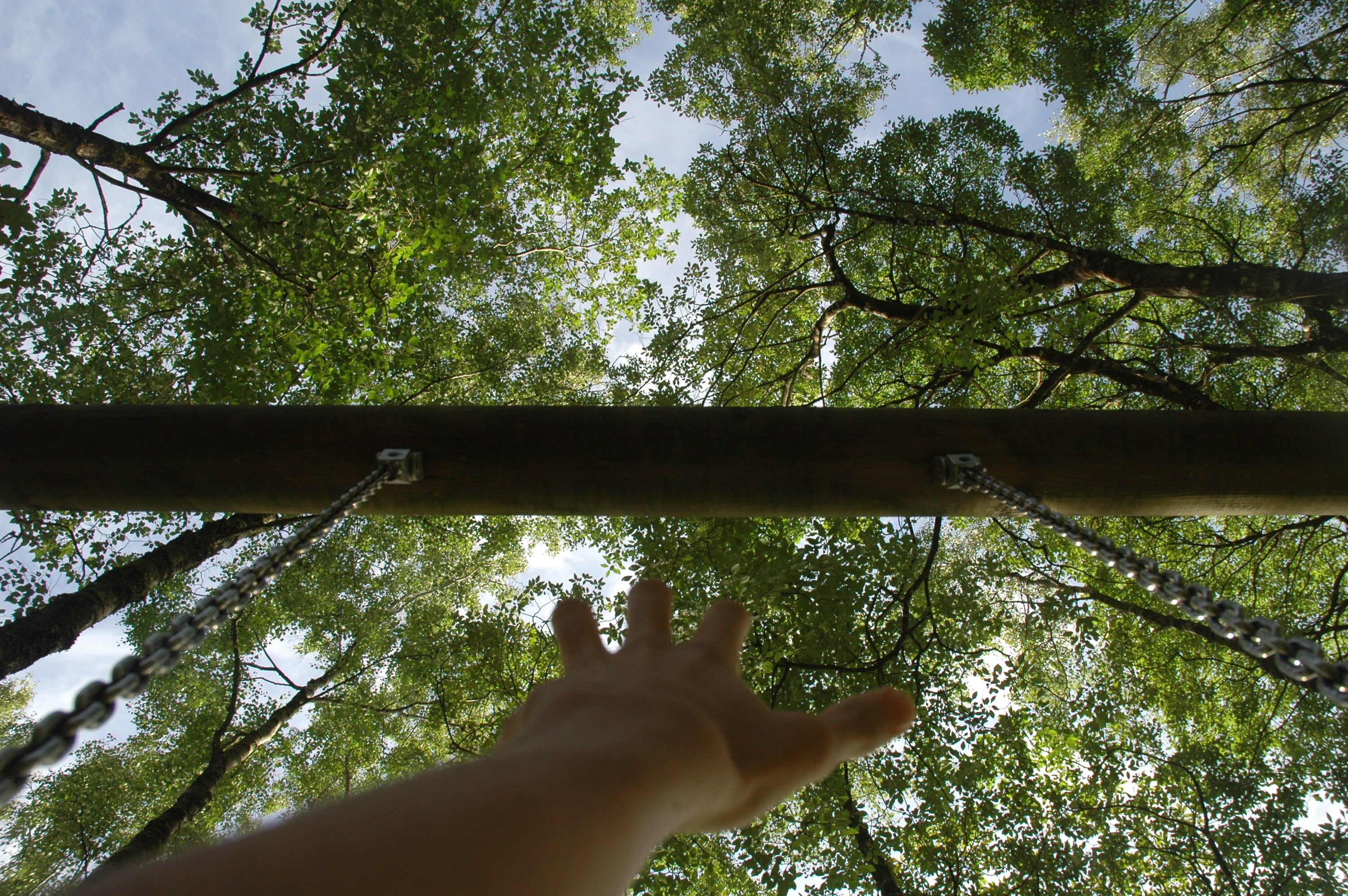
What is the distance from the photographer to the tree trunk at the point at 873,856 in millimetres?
5410

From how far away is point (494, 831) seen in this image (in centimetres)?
82

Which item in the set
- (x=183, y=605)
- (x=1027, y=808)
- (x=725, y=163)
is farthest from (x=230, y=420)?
(x=183, y=605)

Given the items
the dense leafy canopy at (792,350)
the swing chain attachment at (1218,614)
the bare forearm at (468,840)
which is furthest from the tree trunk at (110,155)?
the swing chain attachment at (1218,614)

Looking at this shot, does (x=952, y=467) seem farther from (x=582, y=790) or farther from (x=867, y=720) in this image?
(x=582, y=790)

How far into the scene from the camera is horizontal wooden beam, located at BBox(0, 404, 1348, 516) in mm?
2936

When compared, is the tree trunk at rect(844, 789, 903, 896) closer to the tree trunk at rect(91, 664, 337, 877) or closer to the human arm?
the human arm

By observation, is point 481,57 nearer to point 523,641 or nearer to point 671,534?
point 671,534

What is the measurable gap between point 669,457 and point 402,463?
1.23 m

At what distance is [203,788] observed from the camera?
23.5 ft

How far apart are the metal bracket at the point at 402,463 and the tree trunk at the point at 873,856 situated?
4.37 metres

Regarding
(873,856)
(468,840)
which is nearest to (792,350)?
(873,856)

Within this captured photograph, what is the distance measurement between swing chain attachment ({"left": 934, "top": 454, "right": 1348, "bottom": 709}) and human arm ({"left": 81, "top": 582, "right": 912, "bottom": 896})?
83cm

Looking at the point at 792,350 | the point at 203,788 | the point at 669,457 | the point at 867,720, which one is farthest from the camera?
the point at 792,350

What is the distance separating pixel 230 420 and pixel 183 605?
9551mm
